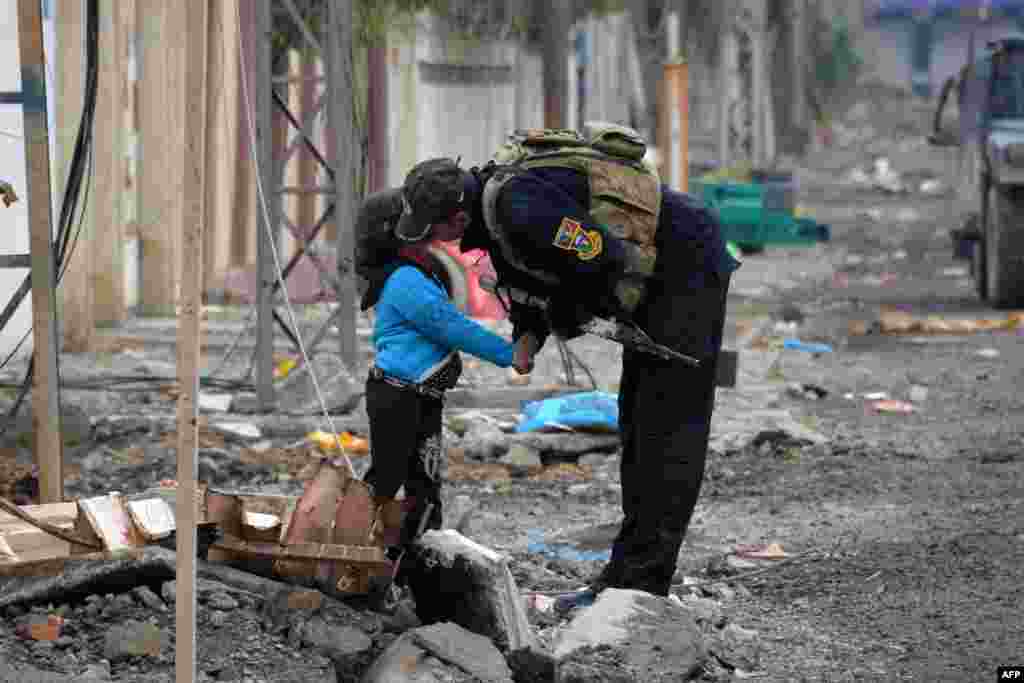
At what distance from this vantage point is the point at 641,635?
216 inches

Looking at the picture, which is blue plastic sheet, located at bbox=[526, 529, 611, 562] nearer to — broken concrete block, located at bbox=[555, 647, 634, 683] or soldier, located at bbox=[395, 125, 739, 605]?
soldier, located at bbox=[395, 125, 739, 605]

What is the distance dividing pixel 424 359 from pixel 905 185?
101 ft

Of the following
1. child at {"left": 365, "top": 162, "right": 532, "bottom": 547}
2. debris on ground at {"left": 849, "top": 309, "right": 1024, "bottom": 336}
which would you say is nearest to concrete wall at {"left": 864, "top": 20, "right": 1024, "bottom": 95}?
debris on ground at {"left": 849, "top": 309, "right": 1024, "bottom": 336}

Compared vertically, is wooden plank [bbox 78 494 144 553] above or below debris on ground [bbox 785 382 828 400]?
above

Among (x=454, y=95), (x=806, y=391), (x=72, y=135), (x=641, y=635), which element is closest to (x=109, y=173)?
(x=72, y=135)

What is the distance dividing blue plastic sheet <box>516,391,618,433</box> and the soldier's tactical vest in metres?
3.55

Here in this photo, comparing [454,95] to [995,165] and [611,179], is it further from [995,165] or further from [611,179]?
[611,179]

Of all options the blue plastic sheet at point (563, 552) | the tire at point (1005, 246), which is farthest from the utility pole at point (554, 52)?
the blue plastic sheet at point (563, 552)

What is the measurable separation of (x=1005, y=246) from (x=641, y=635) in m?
10.6

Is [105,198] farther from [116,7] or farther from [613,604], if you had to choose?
[613,604]

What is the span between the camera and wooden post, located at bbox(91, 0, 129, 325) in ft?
44.7

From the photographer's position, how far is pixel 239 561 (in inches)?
225

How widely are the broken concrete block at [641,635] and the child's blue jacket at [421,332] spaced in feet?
2.98

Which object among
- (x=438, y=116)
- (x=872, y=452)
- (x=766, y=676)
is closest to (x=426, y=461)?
(x=766, y=676)
